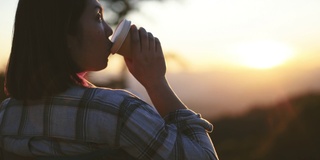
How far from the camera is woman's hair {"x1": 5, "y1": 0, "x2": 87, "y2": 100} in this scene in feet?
5.44

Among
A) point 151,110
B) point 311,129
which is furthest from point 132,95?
point 311,129

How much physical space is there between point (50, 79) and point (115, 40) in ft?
0.84

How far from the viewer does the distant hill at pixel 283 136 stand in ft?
20.8

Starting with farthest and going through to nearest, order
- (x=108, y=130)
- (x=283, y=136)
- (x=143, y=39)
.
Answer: (x=283, y=136)
(x=143, y=39)
(x=108, y=130)

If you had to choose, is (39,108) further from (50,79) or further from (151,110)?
(151,110)

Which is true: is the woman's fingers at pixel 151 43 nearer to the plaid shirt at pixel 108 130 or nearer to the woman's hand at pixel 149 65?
the woman's hand at pixel 149 65

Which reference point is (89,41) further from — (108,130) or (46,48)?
(108,130)

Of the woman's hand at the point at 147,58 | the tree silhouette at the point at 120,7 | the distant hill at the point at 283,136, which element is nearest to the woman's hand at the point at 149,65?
the woman's hand at the point at 147,58

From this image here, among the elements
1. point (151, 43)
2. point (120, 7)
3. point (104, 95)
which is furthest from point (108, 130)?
point (120, 7)

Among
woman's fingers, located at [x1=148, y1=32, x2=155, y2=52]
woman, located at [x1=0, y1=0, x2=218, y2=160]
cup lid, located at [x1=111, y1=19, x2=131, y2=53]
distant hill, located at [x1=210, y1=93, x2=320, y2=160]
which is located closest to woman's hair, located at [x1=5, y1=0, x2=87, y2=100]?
woman, located at [x1=0, y1=0, x2=218, y2=160]

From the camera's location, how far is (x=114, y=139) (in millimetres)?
1583

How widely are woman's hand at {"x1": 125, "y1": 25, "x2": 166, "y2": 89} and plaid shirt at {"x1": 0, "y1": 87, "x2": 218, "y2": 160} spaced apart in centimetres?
22

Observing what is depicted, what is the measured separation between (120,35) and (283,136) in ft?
16.5

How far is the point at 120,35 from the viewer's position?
5.91 feet
